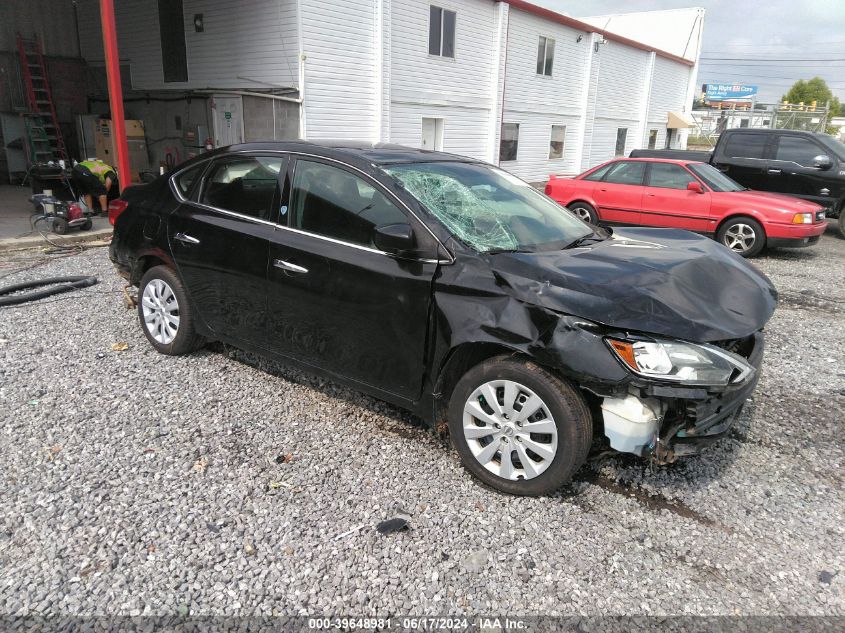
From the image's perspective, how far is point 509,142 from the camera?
20.2 m

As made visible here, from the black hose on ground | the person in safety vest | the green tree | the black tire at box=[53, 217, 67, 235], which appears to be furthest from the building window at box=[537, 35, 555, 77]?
the green tree

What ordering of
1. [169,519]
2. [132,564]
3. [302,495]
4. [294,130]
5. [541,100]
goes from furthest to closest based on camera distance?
1. [541,100]
2. [294,130]
3. [302,495]
4. [169,519]
5. [132,564]

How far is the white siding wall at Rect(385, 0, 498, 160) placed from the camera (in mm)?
15680

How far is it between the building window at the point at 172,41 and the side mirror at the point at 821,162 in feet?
48.5

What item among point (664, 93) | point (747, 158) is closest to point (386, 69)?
point (747, 158)

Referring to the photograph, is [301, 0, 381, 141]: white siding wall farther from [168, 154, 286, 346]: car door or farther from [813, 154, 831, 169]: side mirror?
[168, 154, 286, 346]: car door

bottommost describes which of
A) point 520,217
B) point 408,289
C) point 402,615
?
point 402,615

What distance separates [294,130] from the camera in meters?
13.8

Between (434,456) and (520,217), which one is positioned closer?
(434,456)

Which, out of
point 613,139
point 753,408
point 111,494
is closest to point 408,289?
point 111,494

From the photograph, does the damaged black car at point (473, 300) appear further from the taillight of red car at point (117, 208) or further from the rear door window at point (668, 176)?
the rear door window at point (668, 176)

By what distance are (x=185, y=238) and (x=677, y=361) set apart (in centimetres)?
333

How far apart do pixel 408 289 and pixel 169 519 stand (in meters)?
1.61

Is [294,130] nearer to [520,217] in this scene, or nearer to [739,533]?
[520,217]
